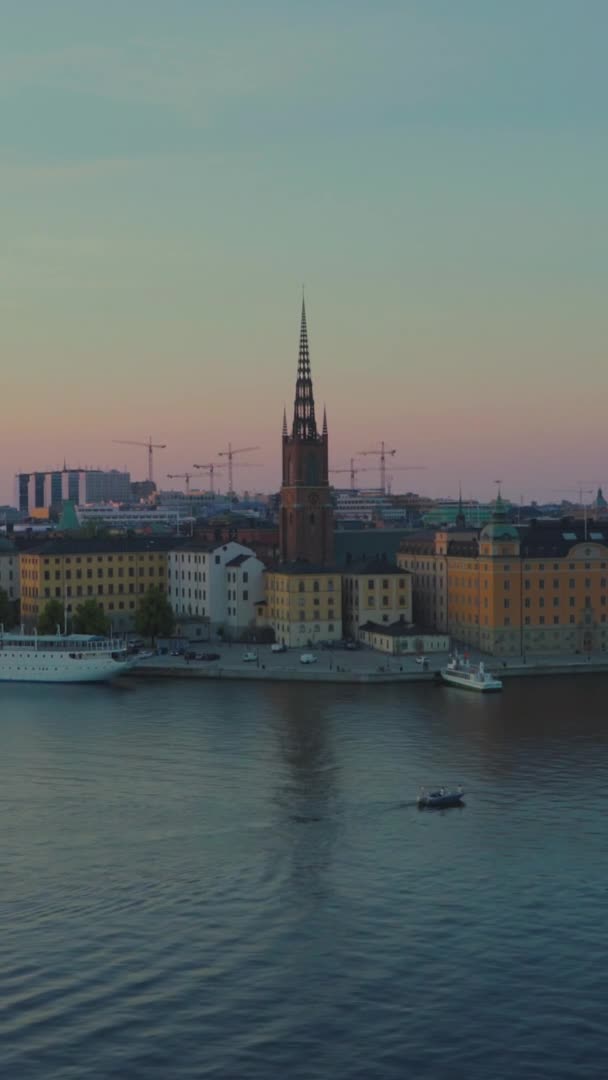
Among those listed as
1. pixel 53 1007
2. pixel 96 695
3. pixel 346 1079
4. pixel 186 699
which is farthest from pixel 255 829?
pixel 96 695

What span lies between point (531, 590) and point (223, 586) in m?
17.0

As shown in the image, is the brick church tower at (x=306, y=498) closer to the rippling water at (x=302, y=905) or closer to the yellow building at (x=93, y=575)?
the yellow building at (x=93, y=575)

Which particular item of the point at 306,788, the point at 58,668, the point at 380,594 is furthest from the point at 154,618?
the point at 306,788

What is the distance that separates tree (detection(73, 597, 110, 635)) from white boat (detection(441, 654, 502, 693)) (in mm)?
17992

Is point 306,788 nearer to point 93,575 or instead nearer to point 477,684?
point 477,684

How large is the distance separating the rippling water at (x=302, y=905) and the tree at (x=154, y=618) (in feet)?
79.4

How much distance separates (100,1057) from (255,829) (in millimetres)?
12862

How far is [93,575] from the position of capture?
271ft

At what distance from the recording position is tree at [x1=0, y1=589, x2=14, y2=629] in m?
82.4

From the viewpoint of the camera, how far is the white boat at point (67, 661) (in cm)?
6781

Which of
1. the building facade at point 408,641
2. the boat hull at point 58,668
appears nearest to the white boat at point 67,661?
the boat hull at point 58,668

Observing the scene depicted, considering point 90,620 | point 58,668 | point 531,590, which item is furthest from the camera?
point 90,620

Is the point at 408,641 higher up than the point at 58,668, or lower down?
higher up

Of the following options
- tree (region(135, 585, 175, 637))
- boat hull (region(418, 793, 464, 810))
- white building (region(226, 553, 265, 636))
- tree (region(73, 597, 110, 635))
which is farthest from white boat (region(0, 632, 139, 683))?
boat hull (region(418, 793, 464, 810))
